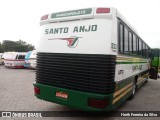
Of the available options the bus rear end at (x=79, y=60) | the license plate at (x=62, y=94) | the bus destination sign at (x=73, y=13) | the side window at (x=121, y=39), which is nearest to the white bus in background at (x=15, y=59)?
the bus rear end at (x=79, y=60)

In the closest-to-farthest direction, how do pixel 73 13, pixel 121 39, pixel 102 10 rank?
1. pixel 102 10
2. pixel 73 13
3. pixel 121 39

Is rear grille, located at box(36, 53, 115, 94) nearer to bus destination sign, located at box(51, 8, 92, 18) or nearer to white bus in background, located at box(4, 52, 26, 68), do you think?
bus destination sign, located at box(51, 8, 92, 18)

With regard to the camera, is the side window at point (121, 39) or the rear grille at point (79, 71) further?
the side window at point (121, 39)

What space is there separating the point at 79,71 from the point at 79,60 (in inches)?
11.7

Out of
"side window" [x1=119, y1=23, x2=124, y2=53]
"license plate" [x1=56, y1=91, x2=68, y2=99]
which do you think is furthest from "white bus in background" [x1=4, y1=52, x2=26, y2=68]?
"side window" [x1=119, y1=23, x2=124, y2=53]

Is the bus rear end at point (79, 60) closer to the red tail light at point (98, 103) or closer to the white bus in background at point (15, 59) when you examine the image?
the red tail light at point (98, 103)

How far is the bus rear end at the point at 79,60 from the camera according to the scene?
522 cm

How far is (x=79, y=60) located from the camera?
5500 mm

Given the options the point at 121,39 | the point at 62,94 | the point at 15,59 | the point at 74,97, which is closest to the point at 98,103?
the point at 74,97

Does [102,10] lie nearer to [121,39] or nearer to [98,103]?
[121,39]

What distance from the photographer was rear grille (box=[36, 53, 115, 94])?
17.0 ft

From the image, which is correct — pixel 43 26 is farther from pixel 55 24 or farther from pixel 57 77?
pixel 57 77

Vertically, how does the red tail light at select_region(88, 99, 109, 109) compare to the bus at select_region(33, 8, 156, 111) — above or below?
below

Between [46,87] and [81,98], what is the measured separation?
Result: 128 cm
